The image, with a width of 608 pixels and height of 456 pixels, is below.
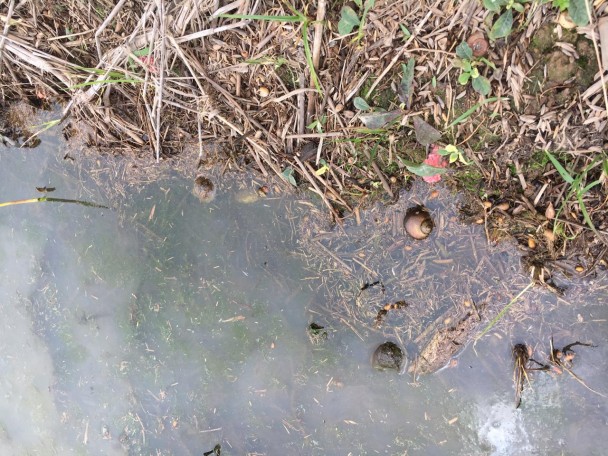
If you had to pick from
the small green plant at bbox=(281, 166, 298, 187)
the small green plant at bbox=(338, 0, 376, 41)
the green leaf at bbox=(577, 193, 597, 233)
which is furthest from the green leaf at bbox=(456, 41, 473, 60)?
the small green plant at bbox=(281, 166, 298, 187)

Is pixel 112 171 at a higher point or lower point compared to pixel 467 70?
lower

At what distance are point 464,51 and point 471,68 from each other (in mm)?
84

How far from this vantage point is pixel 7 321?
120 inches

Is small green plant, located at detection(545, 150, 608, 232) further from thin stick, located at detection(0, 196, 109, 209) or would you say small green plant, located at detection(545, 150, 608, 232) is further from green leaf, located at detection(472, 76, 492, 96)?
thin stick, located at detection(0, 196, 109, 209)

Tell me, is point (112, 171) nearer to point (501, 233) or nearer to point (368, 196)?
point (368, 196)

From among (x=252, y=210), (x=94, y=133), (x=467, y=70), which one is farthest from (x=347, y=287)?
(x=94, y=133)

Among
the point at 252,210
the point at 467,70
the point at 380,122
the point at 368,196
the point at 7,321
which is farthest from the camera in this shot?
the point at 7,321

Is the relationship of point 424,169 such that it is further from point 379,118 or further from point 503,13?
point 503,13

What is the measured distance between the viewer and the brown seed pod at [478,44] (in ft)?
6.49

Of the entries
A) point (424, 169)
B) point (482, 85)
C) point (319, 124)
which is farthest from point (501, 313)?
point (319, 124)

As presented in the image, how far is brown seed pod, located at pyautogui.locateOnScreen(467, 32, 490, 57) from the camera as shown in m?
1.98

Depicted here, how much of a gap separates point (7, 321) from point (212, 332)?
1545mm

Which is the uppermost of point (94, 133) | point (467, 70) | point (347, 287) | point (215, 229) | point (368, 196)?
point (467, 70)

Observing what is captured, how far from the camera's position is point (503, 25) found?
1910 millimetres
